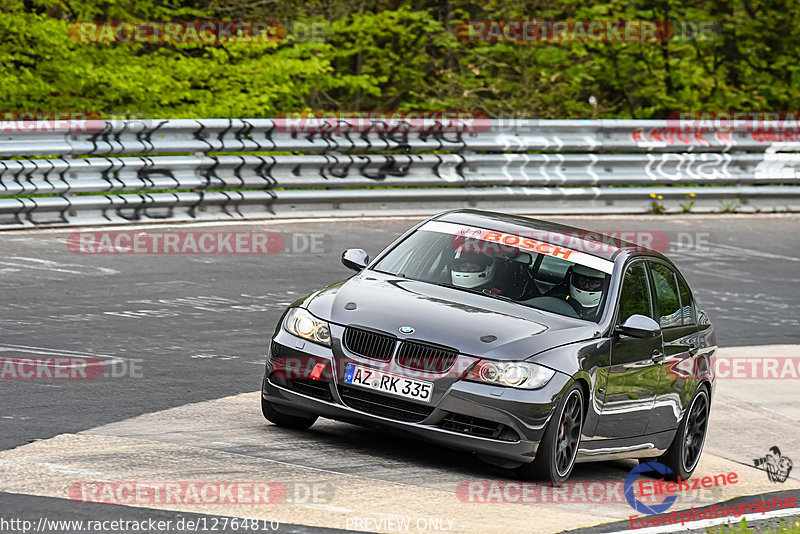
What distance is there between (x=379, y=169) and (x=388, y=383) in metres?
10.7

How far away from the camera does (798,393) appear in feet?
40.0

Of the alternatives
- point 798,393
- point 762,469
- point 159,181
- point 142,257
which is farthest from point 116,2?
point 762,469

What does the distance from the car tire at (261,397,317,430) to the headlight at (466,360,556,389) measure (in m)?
1.19

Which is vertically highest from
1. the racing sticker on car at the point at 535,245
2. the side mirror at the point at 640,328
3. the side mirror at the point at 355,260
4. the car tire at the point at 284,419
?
the racing sticker on car at the point at 535,245

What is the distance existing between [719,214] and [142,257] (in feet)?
34.0

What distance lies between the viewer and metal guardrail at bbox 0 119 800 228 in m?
15.1

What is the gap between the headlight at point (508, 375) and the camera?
291 inches

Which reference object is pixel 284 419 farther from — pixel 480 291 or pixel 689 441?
pixel 689 441

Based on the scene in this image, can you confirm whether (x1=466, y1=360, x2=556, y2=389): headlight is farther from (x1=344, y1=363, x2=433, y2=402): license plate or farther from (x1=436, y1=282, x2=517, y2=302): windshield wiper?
(x1=436, y1=282, x2=517, y2=302): windshield wiper

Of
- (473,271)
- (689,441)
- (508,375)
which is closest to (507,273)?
(473,271)

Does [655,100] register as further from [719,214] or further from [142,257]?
[142,257]

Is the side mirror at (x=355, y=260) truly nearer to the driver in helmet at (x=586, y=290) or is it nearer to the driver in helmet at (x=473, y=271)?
the driver in helmet at (x=473, y=271)

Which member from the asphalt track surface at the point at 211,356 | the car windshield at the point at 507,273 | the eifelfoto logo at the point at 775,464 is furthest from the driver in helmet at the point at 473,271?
the eifelfoto logo at the point at 775,464

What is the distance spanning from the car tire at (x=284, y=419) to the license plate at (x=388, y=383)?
0.63 meters
